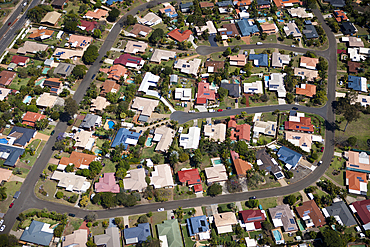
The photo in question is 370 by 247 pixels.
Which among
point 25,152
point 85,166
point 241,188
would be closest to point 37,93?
point 25,152

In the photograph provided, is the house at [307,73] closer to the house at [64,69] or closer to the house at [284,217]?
the house at [284,217]

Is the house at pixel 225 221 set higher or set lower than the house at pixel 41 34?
lower

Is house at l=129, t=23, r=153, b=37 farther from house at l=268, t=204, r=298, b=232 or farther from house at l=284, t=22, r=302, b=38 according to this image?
house at l=268, t=204, r=298, b=232

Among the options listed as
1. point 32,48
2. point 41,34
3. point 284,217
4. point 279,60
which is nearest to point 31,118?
point 32,48

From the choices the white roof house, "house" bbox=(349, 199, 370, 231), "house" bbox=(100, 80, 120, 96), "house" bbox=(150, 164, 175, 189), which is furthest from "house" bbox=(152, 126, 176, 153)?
"house" bbox=(349, 199, 370, 231)

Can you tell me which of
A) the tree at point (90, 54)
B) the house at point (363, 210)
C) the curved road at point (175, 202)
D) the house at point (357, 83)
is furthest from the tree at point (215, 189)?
the tree at point (90, 54)

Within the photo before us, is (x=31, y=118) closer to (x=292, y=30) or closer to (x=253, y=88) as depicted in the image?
(x=253, y=88)
